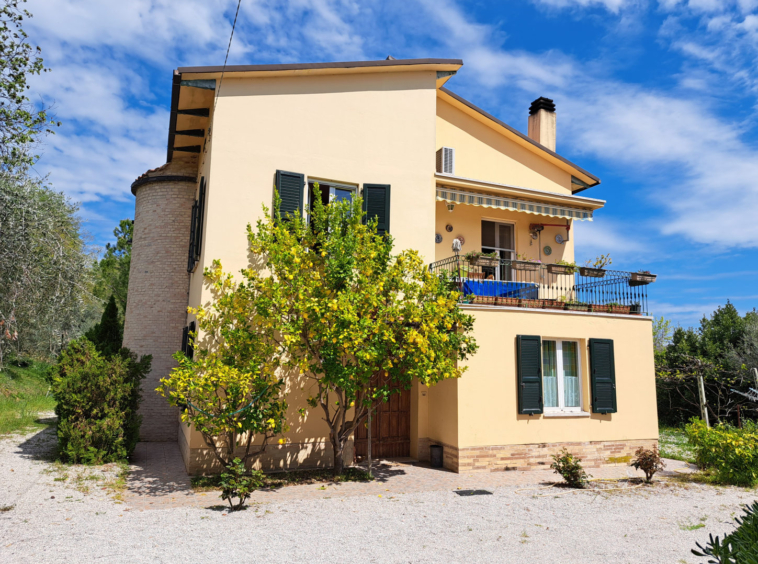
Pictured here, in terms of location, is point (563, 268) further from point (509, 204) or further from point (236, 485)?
point (236, 485)

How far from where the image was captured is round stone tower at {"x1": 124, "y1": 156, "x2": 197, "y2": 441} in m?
17.0

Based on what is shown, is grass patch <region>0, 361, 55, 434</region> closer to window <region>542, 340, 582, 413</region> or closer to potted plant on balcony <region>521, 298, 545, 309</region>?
potted plant on balcony <region>521, 298, 545, 309</region>

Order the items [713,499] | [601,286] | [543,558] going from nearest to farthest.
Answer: [543,558], [713,499], [601,286]

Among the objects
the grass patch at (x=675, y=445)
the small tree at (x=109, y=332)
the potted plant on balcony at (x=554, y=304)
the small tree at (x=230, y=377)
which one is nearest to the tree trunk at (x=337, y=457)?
the small tree at (x=230, y=377)

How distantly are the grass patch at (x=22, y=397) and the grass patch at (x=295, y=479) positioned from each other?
9280 mm

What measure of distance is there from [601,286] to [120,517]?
1349 centimetres

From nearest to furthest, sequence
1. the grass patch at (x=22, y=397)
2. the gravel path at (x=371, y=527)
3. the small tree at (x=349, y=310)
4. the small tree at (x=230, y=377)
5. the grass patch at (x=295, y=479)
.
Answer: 1. the gravel path at (x=371, y=527)
2. the small tree at (x=230, y=377)
3. the small tree at (x=349, y=310)
4. the grass patch at (x=295, y=479)
5. the grass patch at (x=22, y=397)

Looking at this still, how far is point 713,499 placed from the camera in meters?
11.1

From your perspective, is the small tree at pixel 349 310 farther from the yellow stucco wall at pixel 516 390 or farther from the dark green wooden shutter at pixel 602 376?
the dark green wooden shutter at pixel 602 376

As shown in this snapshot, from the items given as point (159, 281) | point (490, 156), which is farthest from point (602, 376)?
point (159, 281)

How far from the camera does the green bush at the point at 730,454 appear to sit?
482 inches

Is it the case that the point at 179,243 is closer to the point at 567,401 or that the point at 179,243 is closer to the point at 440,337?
the point at 440,337

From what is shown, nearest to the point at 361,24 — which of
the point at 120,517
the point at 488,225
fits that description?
the point at 120,517

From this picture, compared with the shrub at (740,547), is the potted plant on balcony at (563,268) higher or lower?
higher
